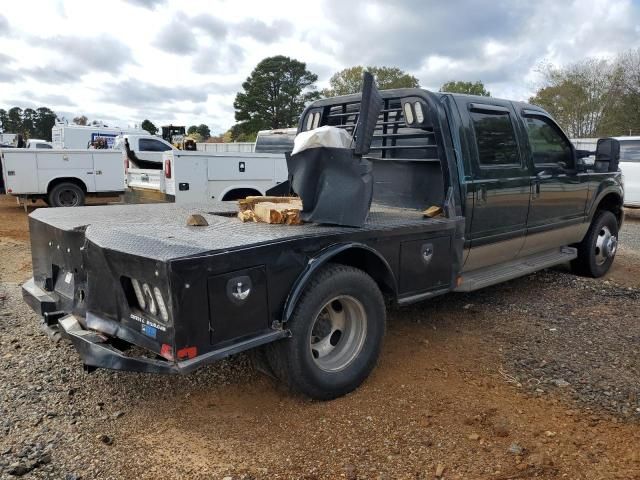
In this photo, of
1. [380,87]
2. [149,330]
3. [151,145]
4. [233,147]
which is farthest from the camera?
[380,87]

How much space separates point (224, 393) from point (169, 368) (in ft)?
3.18

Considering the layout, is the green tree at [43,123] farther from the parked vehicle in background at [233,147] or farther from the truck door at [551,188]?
the truck door at [551,188]

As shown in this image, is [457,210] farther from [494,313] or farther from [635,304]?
[635,304]

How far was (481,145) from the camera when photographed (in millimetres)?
4641

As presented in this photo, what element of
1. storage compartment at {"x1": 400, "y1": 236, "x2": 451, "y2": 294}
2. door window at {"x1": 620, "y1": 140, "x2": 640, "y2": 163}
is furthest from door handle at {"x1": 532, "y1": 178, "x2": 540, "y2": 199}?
door window at {"x1": 620, "y1": 140, "x2": 640, "y2": 163}

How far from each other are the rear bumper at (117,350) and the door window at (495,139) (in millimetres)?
2690

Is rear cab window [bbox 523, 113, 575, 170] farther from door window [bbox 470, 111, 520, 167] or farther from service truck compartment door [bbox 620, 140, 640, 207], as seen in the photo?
service truck compartment door [bbox 620, 140, 640, 207]

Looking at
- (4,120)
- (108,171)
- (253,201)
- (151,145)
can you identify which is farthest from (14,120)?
(253,201)

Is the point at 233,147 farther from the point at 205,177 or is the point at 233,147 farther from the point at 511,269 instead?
the point at 511,269

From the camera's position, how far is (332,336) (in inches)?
139

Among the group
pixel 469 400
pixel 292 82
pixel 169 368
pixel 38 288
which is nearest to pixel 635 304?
pixel 469 400

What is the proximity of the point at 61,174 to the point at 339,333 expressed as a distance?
38.9 ft

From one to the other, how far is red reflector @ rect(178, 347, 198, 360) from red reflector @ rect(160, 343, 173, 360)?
48mm

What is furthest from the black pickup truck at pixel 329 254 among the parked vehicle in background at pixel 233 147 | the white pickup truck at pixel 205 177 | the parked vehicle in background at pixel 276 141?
the parked vehicle in background at pixel 233 147
